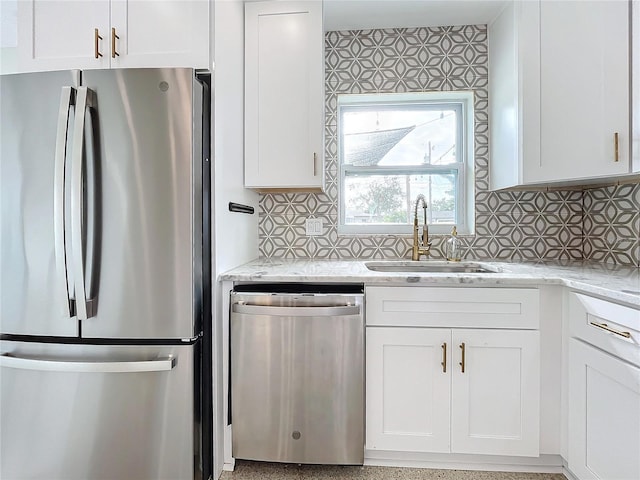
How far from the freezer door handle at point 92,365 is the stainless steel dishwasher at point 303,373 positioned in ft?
0.98

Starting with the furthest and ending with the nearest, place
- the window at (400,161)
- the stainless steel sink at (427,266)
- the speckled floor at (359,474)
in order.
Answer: the window at (400,161) < the stainless steel sink at (427,266) < the speckled floor at (359,474)

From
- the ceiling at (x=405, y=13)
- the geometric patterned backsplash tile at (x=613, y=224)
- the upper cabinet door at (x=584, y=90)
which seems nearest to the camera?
the upper cabinet door at (x=584, y=90)

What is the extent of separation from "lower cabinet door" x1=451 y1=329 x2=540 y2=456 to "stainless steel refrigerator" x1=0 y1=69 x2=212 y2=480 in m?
1.12

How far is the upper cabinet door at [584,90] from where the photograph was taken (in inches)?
55.3

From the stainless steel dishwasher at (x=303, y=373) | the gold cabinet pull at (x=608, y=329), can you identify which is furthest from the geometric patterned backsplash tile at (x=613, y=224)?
the stainless steel dishwasher at (x=303, y=373)

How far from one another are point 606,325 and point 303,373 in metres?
1.17

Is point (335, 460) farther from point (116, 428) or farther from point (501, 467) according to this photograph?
point (116, 428)

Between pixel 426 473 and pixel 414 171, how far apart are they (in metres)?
1.71

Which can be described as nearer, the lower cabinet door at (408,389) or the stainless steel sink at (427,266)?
the lower cabinet door at (408,389)

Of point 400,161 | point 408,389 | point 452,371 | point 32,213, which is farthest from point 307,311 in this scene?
point 400,161

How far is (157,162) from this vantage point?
1.32m

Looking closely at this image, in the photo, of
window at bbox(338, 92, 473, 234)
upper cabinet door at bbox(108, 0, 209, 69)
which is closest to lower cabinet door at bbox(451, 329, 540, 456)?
window at bbox(338, 92, 473, 234)

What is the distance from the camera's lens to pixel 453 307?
4.92ft

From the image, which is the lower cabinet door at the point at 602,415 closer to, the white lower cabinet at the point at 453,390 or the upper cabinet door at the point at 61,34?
the white lower cabinet at the point at 453,390
